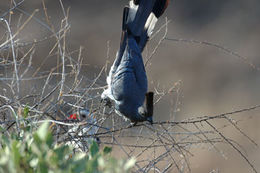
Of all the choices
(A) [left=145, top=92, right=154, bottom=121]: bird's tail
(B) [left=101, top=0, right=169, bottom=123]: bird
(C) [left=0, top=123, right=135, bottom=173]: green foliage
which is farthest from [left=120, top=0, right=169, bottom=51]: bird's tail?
(C) [left=0, top=123, right=135, bottom=173]: green foliage

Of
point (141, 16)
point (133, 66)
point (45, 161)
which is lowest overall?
point (133, 66)

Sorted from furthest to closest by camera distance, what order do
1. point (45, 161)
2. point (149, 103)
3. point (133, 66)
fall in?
1. point (133, 66)
2. point (149, 103)
3. point (45, 161)

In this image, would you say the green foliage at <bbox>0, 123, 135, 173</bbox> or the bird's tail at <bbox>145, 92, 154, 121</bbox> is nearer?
the green foliage at <bbox>0, 123, 135, 173</bbox>

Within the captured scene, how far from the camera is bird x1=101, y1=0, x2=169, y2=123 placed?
11.8 feet

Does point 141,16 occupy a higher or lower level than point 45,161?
higher

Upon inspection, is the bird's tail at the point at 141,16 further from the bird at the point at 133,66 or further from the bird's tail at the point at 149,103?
the bird's tail at the point at 149,103

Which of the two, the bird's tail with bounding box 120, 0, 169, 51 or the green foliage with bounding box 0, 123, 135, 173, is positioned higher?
the bird's tail with bounding box 120, 0, 169, 51

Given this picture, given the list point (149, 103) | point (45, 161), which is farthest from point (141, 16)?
point (45, 161)

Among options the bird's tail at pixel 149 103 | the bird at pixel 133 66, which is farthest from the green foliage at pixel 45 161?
the bird at pixel 133 66

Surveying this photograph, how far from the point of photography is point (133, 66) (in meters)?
3.72

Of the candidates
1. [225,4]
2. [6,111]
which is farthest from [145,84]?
[225,4]

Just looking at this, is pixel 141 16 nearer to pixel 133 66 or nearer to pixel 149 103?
pixel 133 66

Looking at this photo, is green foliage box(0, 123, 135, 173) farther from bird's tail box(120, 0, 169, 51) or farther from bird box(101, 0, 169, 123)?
bird's tail box(120, 0, 169, 51)

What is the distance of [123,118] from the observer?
364cm
